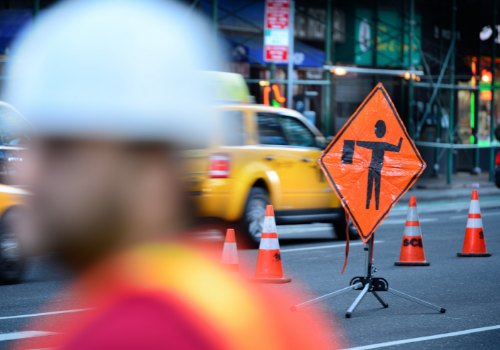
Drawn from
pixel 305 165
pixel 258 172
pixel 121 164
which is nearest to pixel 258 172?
pixel 258 172

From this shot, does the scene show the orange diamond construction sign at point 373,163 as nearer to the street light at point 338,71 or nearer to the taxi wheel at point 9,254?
the taxi wheel at point 9,254

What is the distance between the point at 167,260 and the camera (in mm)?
10133

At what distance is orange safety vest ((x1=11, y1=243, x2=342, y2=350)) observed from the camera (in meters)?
6.06

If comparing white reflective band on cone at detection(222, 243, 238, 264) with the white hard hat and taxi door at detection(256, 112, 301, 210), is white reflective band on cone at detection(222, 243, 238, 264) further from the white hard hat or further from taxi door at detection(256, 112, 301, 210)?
taxi door at detection(256, 112, 301, 210)

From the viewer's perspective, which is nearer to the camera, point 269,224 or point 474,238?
point 269,224

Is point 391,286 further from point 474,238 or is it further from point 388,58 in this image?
point 388,58

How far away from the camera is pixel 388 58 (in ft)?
87.0

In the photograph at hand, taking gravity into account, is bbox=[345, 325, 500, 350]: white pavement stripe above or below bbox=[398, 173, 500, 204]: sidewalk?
above

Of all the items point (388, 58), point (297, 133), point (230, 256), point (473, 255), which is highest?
point (388, 58)

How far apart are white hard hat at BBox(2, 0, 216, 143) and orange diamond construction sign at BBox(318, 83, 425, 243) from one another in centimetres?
286

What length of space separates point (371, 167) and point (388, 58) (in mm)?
19638

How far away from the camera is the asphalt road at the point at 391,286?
21.0 ft

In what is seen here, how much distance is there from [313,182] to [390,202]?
545cm

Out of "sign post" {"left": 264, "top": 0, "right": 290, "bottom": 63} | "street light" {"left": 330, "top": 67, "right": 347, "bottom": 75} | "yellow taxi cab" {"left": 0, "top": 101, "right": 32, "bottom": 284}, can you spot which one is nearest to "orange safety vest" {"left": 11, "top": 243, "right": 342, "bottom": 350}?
"yellow taxi cab" {"left": 0, "top": 101, "right": 32, "bottom": 284}
